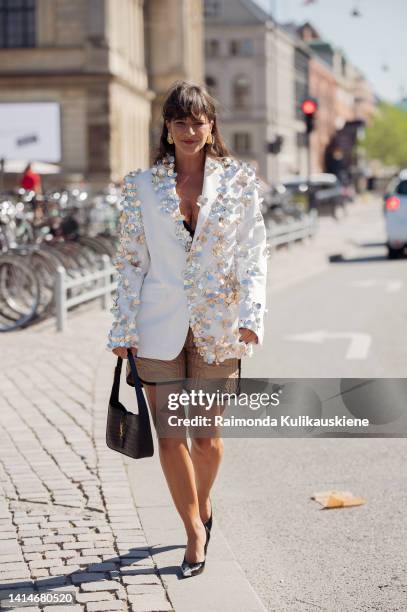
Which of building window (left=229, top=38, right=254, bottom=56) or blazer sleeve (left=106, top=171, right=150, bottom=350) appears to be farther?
building window (left=229, top=38, right=254, bottom=56)

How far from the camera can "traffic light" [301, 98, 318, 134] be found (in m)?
27.6

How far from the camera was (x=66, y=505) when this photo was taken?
5.91 metres

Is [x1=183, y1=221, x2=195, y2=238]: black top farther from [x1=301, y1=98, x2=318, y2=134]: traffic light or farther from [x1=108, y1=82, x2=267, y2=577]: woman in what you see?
[x1=301, y1=98, x2=318, y2=134]: traffic light

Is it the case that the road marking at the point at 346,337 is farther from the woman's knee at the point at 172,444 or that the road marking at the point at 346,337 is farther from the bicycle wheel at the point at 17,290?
the woman's knee at the point at 172,444

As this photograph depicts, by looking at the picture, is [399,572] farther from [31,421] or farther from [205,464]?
[31,421]

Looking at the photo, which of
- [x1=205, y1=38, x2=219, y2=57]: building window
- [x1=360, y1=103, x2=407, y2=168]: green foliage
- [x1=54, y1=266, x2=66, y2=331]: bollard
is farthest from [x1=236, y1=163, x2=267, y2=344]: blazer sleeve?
[x1=360, y1=103, x2=407, y2=168]: green foliage

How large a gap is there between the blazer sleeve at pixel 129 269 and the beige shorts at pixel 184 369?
10cm

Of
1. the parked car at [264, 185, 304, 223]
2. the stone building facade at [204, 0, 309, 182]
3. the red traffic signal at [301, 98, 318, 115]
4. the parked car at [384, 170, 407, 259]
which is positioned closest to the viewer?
the parked car at [384, 170, 407, 259]

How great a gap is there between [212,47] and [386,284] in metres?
83.2

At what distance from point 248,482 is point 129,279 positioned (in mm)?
2285

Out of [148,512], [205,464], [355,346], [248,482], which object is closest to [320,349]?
[355,346]

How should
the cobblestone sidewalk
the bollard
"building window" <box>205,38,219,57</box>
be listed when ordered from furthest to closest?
"building window" <box>205,38,219,57</box> → the bollard → the cobblestone sidewalk

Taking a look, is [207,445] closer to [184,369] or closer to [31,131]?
[184,369]

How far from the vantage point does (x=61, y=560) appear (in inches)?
196
